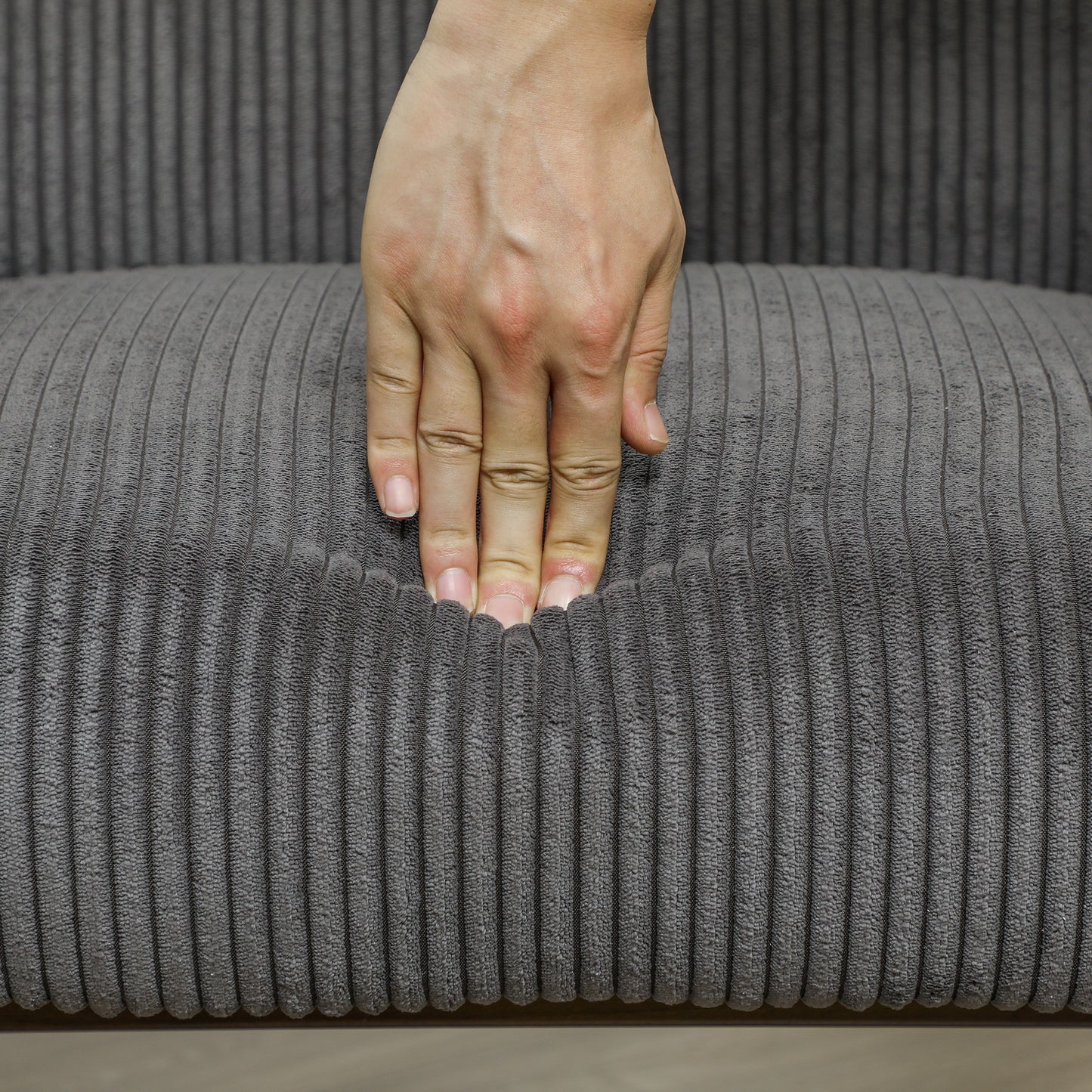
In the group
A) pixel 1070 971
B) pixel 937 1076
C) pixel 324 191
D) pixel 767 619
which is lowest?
pixel 937 1076

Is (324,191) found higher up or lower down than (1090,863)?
higher up

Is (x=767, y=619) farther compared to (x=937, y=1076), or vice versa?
(x=937, y=1076)

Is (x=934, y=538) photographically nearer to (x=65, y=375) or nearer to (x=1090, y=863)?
(x=1090, y=863)

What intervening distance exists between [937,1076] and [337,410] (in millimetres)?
465

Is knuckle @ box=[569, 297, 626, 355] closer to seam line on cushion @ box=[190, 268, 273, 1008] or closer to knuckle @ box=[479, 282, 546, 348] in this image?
knuckle @ box=[479, 282, 546, 348]

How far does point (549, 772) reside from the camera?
386 millimetres

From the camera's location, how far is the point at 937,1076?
0.59 meters

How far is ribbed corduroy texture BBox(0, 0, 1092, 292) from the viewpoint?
2.14 feet

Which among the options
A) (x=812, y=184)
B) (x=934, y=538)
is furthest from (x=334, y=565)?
(x=812, y=184)

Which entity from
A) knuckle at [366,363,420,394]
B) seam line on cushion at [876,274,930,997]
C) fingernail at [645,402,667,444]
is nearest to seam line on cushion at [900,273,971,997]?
seam line on cushion at [876,274,930,997]

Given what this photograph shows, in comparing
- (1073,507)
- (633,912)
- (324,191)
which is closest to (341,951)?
(633,912)

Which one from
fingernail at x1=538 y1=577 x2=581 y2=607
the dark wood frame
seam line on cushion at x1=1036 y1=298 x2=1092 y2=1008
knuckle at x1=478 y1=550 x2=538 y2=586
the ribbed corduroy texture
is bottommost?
the dark wood frame

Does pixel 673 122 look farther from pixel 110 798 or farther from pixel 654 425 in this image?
pixel 110 798

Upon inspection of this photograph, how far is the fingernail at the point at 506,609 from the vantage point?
1.45 feet
